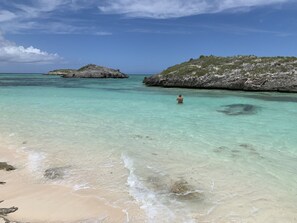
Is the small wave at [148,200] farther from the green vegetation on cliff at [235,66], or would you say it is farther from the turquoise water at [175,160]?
the green vegetation on cliff at [235,66]

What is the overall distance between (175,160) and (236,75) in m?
38.1

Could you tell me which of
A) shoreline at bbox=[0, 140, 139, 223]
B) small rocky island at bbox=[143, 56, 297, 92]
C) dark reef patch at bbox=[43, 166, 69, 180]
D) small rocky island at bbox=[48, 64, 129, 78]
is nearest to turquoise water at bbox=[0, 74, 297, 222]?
dark reef patch at bbox=[43, 166, 69, 180]

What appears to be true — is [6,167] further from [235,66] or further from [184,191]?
[235,66]

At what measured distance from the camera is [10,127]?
673 inches

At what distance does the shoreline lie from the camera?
6930 millimetres

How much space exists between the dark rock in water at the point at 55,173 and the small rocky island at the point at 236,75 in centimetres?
3873

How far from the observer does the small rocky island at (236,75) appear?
143ft

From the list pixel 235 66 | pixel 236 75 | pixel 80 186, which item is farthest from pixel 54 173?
pixel 235 66

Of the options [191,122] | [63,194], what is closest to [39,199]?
[63,194]

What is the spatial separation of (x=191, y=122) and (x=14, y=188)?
12252 mm

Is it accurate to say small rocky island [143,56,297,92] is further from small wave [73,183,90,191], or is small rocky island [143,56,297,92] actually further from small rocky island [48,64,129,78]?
small rocky island [48,64,129,78]

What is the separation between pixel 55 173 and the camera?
388 inches

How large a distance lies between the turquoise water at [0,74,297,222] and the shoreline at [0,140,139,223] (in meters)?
0.33

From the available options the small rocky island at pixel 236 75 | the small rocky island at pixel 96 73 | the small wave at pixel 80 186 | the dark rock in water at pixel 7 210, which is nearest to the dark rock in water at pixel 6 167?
the small wave at pixel 80 186
